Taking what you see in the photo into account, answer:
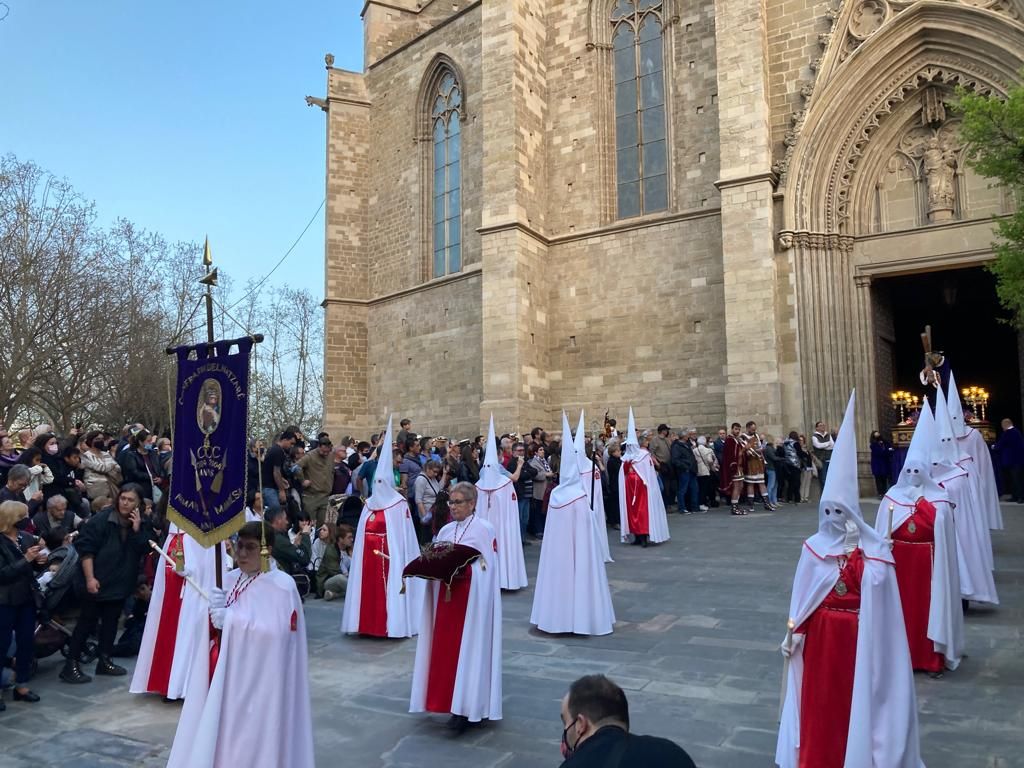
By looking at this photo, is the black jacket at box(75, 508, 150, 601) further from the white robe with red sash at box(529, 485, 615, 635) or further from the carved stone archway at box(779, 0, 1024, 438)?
the carved stone archway at box(779, 0, 1024, 438)

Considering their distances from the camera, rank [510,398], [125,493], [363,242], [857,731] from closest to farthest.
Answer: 1. [857,731]
2. [125,493]
3. [510,398]
4. [363,242]

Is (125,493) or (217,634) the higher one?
(125,493)

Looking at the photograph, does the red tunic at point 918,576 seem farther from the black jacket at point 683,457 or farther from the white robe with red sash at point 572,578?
the black jacket at point 683,457

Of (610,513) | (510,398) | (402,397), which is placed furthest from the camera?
(402,397)

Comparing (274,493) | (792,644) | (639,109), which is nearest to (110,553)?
(274,493)

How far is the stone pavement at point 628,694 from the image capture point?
5.04 meters

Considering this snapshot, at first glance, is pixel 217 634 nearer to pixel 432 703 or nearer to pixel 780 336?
pixel 432 703

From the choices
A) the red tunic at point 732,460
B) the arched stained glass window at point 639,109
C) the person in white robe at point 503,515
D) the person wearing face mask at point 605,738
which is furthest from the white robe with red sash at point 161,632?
the arched stained glass window at point 639,109

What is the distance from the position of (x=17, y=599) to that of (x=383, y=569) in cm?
314

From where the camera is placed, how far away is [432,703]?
553 centimetres

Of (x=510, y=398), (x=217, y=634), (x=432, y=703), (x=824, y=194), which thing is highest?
(x=824, y=194)

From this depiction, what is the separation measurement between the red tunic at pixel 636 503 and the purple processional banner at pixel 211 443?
883 centimetres

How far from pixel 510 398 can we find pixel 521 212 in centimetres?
469

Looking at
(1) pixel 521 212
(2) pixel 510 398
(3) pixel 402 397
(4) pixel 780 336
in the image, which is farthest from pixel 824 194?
(3) pixel 402 397
